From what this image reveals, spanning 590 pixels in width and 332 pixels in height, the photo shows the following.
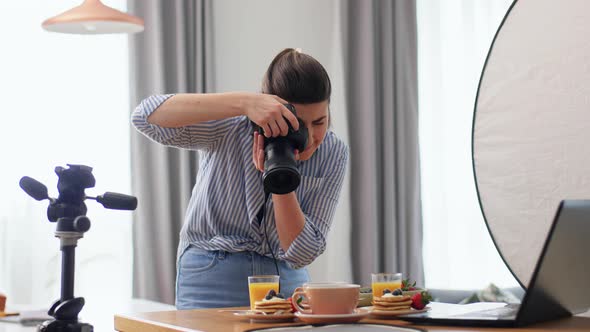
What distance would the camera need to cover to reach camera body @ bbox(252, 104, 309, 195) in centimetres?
113

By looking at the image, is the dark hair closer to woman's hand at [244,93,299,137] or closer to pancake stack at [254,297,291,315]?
woman's hand at [244,93,299,137]

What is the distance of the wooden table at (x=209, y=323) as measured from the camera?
95cm

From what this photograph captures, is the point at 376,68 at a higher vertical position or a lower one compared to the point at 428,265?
higher

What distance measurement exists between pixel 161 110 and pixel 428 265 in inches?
103

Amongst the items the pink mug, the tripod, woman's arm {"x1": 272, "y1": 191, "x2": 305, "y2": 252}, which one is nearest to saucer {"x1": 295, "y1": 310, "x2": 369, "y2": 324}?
the pink mug

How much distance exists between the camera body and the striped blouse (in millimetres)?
305

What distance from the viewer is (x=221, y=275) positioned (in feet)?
4.98

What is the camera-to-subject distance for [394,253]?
388cm

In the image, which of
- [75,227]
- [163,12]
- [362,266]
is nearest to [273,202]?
[75,227]

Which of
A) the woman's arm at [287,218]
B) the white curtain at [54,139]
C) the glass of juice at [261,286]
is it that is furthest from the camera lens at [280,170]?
the white curtain at [54,139]

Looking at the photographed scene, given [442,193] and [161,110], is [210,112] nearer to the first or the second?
[161,110]

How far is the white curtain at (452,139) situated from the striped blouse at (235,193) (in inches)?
87.2

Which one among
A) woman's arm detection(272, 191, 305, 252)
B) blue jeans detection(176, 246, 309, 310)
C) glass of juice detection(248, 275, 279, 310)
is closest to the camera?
glass of juice detection(248, 275, 279, 310)

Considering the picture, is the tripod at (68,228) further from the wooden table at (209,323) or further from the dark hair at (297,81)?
the dark hair at (297,81)
